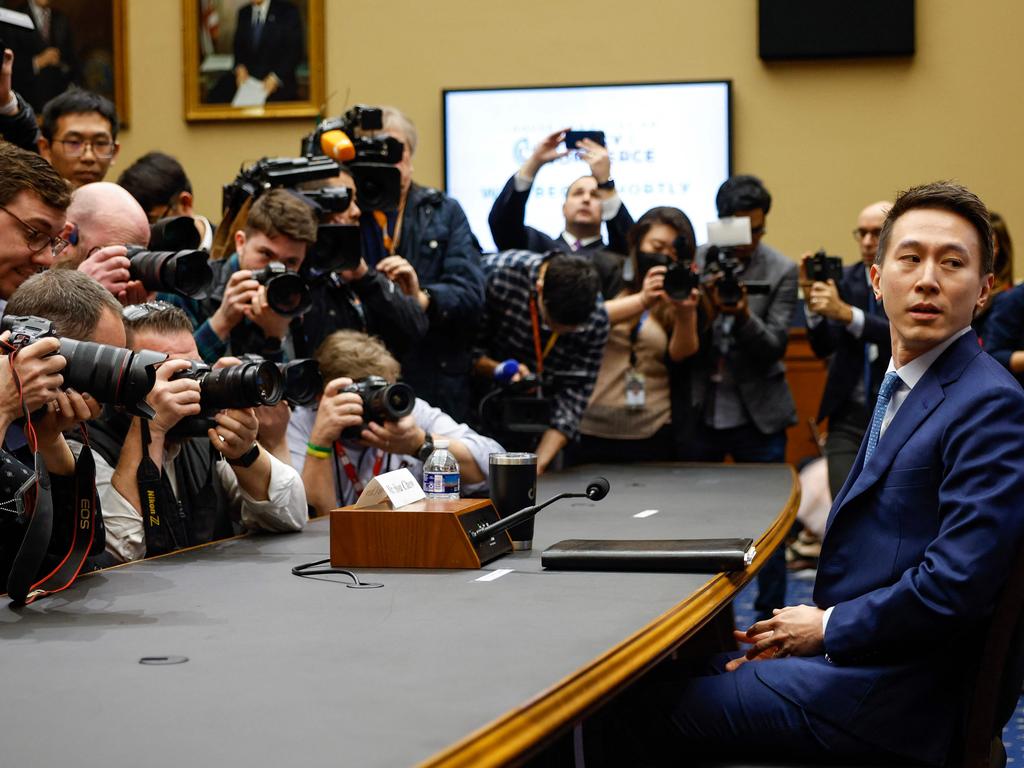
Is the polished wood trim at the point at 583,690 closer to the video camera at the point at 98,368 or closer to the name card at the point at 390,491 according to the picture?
the name card at the point at 390,491

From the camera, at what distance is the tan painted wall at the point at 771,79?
6344mm

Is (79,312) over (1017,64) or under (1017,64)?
under

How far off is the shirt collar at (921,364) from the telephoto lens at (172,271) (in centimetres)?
142

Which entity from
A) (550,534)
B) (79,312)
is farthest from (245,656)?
(550,534)

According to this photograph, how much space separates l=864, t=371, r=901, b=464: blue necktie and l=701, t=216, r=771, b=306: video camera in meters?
2.27

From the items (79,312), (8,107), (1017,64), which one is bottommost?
(79,312)

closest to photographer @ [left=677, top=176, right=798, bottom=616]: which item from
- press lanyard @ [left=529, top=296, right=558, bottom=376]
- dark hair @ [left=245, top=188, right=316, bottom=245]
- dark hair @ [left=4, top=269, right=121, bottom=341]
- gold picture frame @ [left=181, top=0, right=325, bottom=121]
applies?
press lanyard @ [left=529, top=296, right=558, bottom=376]

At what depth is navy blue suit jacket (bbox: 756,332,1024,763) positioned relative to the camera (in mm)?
1668

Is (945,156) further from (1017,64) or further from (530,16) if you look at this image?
(530,16)

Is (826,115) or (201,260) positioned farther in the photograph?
(826,115)

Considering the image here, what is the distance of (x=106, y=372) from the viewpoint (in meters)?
1.85

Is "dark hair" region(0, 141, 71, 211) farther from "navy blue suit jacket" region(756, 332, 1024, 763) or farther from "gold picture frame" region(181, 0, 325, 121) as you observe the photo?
"gold picture frame" region(181, 0, 325, 121)

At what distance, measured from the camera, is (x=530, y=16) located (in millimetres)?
6707

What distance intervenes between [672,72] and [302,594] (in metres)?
5.15
